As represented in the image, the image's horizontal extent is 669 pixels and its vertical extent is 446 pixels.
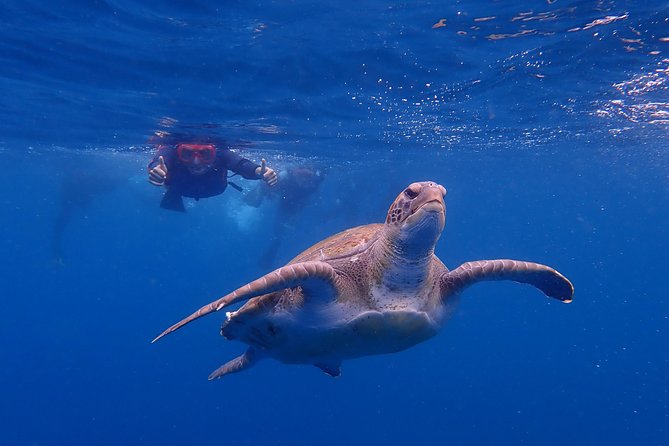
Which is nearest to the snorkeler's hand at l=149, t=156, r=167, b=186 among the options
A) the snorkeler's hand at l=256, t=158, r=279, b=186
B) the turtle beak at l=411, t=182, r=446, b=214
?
the snorkeler's hand at l=256, t=158, r=279, b=186

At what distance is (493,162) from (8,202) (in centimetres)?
5936

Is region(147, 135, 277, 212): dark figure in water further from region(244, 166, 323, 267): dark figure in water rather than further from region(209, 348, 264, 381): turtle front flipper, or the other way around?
region(244, 166, 323, 267): dark figure in water

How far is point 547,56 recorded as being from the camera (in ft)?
32.8

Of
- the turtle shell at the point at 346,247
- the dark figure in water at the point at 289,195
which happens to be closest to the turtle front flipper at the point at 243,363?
the turtle shell at the point at 346,247

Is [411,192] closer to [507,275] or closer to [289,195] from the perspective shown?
[507,275]

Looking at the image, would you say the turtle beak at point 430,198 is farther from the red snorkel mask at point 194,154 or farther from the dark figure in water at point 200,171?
the red snorkel mask at point 194,154

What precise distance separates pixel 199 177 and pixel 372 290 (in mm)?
7114

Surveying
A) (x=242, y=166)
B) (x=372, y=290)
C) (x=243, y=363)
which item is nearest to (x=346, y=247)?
(x=372, y=290)

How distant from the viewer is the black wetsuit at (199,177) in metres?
10.1

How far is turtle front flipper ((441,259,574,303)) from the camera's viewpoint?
4301 mm

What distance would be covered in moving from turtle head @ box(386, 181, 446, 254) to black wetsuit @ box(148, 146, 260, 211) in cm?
653

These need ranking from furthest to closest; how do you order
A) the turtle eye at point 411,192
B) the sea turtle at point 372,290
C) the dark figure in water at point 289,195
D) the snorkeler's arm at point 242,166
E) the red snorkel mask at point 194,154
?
the dark figure in water at point 289,195, the snorkeler's arm at point 242,166, the red snorkel mask at point 194,154, the sea turtle at point 372,290, the turtle eye at point 411,192

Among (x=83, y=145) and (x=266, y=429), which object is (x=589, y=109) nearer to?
(x=266, y=429)

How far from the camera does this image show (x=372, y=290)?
4230 mm
